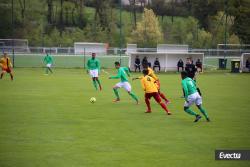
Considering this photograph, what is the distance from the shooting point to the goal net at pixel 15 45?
2373 inches

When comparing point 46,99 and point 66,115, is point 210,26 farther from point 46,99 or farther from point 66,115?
point 66,115

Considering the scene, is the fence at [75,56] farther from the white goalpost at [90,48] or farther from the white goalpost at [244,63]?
the white goalpost at [244,63]

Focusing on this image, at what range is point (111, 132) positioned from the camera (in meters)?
15.2

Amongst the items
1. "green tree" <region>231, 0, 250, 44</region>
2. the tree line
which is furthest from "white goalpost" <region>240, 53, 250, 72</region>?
the tree line

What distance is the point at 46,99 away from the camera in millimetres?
24203

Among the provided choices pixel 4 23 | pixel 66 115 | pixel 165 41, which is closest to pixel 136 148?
pixel 66 115

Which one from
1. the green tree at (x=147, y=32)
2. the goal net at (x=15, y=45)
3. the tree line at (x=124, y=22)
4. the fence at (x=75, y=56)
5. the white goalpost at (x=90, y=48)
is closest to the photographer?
the fence at (x=75, y=56)

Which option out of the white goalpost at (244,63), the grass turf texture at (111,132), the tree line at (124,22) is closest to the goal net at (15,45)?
the tree line at (124,22)

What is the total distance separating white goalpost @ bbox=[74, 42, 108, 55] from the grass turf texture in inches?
1410

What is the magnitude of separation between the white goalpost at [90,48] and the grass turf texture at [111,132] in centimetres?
3581

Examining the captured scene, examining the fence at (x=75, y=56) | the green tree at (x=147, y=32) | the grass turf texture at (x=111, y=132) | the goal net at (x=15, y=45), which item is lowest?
the fence at (x=75, y=56)

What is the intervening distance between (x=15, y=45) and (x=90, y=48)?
885 centimetres

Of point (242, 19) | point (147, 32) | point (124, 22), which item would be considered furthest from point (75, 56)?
point (124, 22)

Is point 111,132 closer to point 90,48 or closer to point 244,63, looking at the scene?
point 244,63
